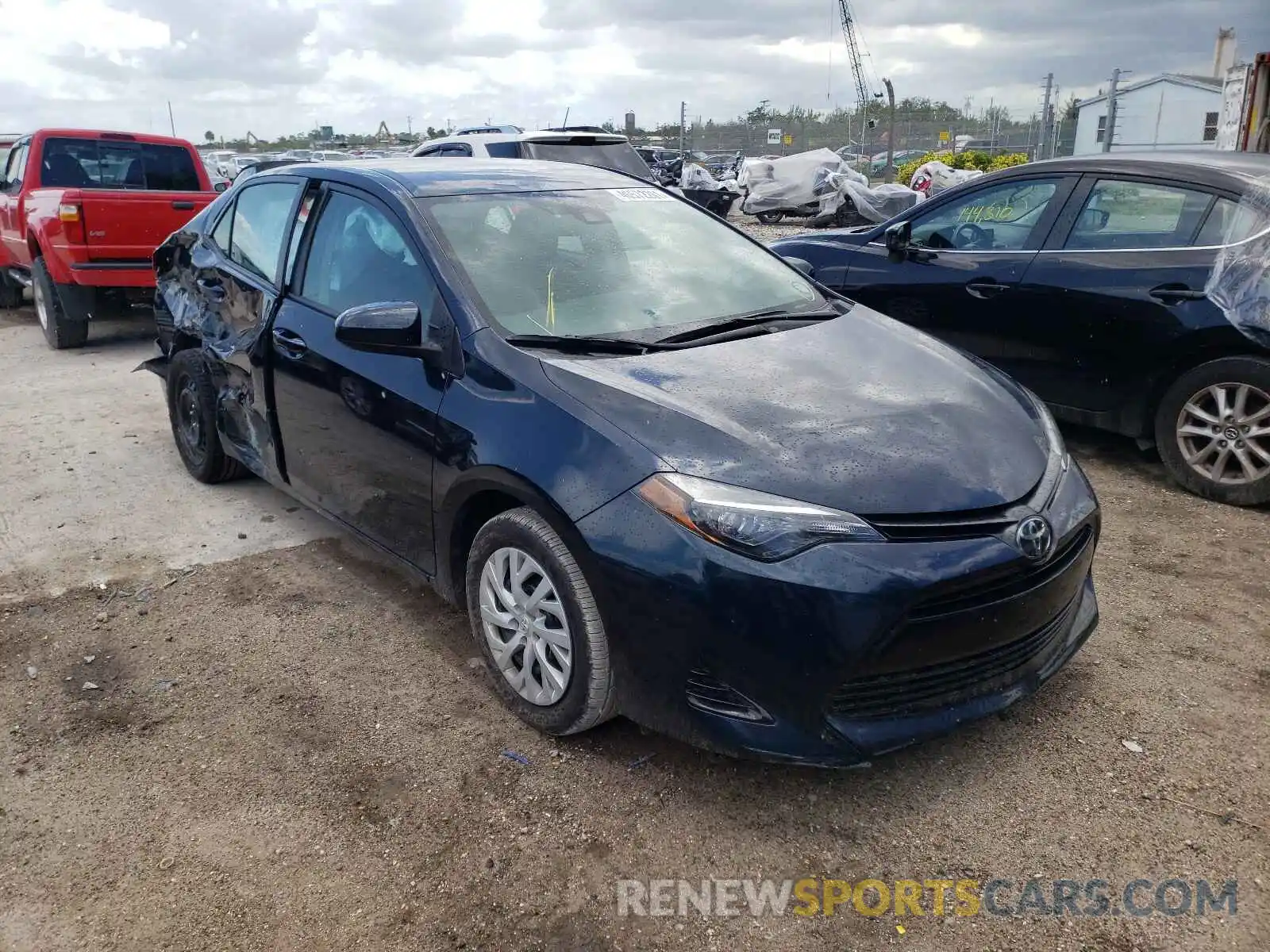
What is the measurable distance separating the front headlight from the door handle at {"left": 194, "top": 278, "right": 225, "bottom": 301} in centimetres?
305

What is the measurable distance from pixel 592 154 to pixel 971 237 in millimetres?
7310

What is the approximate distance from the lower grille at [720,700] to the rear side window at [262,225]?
272 centimetres

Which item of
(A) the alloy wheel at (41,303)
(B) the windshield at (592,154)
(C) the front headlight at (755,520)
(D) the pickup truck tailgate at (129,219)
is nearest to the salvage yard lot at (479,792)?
(C) the front headlight at (755,520)

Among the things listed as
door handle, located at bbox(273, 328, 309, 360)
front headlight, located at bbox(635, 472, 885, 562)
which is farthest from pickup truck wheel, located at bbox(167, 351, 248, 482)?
front headlight, located at bbox(635, 472, 885, 562)

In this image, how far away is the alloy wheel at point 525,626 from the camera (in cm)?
287

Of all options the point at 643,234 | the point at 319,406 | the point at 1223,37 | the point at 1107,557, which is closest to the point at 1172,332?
the point at 1107,557

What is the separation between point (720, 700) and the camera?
255 centimetres

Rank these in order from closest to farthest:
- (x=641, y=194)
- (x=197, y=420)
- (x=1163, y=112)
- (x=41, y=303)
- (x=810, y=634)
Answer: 1. (x=810, y=634)
2. (x=641, y=194)
3. (x=197, y=420)
4. (x=41, y=303)
5. (x=1163, y=112)

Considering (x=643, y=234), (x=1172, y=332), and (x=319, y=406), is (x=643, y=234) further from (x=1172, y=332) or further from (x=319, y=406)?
(x=1172, y=332)

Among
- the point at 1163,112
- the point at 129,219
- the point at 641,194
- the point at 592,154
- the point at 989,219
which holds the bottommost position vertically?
the point at 129,219

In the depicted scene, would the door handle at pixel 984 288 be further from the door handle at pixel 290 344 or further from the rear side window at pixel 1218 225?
the door handle at pixel 290 344

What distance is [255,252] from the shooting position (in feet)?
14.6

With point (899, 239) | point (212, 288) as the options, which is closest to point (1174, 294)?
point (899, 239)

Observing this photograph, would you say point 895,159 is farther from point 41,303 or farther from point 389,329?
point 389,329
